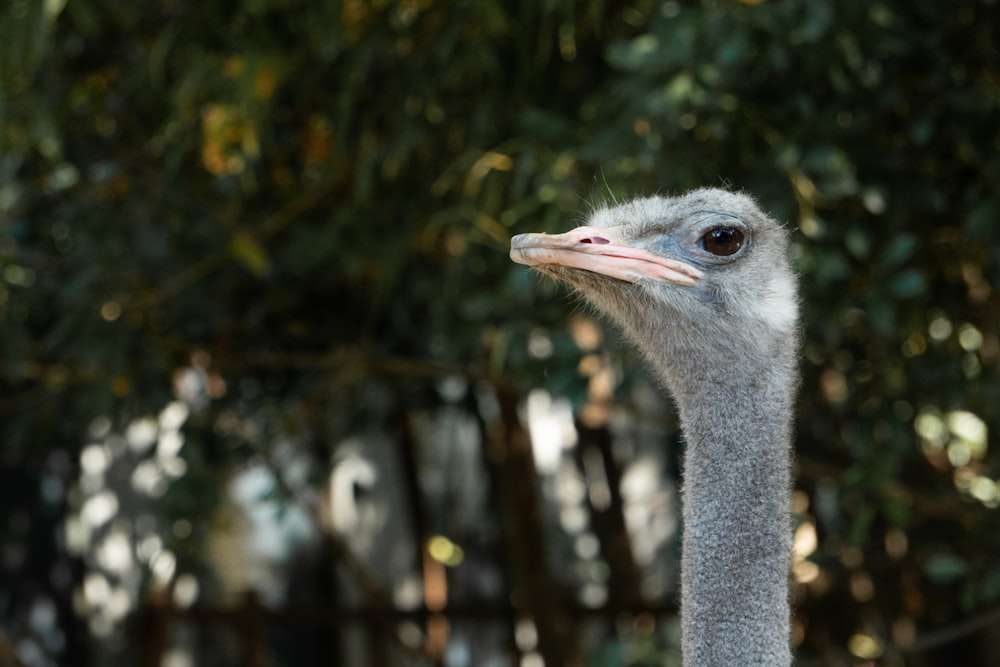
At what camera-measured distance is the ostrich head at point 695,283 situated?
6.50 ft

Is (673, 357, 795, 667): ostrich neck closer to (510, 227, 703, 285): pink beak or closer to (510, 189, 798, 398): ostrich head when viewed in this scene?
(510, 189, 798, 398): ostrich head

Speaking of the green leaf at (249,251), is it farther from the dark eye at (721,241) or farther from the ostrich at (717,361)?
the dark eye at (721,241)

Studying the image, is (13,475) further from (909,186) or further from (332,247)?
(909,186)

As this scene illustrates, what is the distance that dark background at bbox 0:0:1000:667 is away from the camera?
2.93m

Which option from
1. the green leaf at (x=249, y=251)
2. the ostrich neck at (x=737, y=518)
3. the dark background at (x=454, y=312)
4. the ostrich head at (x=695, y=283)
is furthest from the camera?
the green leaf at (x=249, y=251)

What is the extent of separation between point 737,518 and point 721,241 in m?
0.42

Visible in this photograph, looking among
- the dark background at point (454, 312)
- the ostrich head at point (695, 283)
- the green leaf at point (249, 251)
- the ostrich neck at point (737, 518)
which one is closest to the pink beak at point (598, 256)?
the ostrich head at point (695, 283)

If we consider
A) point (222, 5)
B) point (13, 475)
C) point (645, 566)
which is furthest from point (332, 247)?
point (13, 475)

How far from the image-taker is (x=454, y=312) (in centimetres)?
347

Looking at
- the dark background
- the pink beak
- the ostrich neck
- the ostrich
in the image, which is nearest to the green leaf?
the dark background

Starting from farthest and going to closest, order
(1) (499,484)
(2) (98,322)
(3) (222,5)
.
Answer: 1. (1) (499,484)
2. (2) (98,322)
3. (3) (222,5)

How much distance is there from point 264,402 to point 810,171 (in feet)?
6.67

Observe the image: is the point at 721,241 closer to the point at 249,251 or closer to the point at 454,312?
the point at 454,312

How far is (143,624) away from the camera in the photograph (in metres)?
5.58
